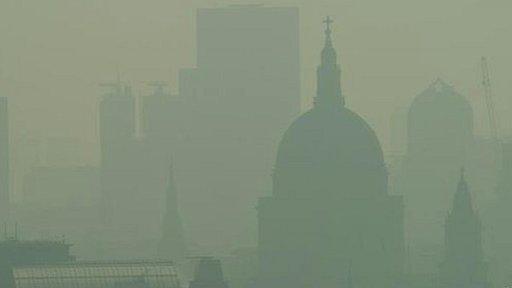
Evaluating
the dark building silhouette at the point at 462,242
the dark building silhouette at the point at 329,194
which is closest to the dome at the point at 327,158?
the dark building silhouette at the point at 329,194

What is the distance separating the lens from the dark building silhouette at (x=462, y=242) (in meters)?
162

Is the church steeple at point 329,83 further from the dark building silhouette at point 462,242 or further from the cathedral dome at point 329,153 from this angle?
the dark building silhouette at point 462,242

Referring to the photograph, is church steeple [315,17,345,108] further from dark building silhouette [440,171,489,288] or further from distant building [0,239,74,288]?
distant building [0,239,74,288]

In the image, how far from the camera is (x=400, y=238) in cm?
18675

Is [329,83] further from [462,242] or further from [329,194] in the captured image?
[462,242]

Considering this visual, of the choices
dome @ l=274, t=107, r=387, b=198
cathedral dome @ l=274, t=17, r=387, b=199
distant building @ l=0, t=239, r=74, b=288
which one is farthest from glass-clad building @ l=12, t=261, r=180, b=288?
dome @ l=274, t=107, r=387, b=198

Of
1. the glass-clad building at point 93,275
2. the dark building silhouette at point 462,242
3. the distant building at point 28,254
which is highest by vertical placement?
the distant building at point 28,254

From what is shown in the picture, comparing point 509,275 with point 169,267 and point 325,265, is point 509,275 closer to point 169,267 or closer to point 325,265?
point 325,265

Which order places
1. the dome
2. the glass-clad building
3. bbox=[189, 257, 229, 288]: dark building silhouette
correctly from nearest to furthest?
bbox=[189, 257, 229, 288]: dark building silhouette < the glass-clad building < the dome

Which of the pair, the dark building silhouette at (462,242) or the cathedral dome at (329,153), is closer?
the dark building silhouette at (462,242)

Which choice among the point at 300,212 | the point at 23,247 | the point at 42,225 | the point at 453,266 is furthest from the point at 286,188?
the point at 23,247

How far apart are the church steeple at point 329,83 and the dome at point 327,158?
1.61 feet

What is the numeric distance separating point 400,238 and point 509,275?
12.6m

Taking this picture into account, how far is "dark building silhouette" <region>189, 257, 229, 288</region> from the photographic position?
113500mm
